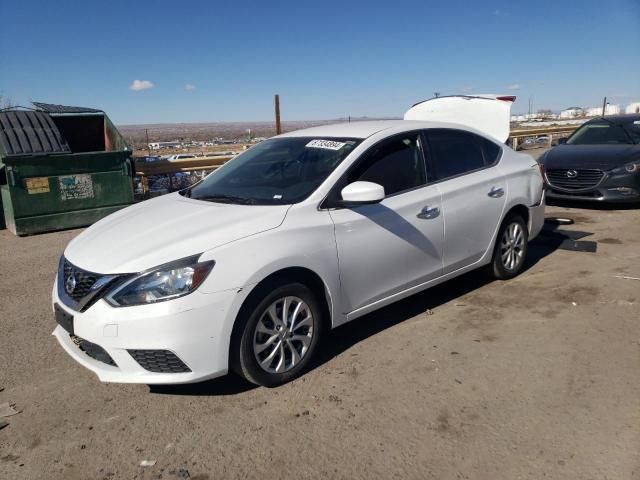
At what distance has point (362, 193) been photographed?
3.37 metres

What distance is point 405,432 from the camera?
2768 millimetres

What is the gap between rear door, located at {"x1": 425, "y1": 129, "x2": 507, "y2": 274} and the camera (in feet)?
14.1

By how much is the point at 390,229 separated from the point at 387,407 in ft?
4.27

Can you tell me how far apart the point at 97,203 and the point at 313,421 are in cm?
684

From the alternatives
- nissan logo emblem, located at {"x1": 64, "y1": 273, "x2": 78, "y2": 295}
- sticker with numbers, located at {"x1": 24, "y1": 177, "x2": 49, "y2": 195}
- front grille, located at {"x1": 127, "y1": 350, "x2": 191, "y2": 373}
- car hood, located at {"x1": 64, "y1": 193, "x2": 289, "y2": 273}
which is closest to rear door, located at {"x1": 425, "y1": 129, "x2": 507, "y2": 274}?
car hood, located at {"x1": 64, "y1": 193, "x2": 289, "y2": 273}

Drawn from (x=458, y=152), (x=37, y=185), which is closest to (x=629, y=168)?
(x=458, y=152)

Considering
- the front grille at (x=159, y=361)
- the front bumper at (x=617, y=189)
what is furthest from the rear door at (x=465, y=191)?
the front bumper at (x=617, y=189)

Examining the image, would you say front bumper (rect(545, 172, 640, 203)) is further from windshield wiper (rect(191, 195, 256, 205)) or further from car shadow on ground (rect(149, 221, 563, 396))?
windshield wiper (rect(191, 195, 256, 205))

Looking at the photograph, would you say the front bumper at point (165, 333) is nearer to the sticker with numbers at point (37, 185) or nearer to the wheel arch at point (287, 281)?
the wheel arch at point (287, 281)

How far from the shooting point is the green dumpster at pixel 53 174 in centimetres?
774

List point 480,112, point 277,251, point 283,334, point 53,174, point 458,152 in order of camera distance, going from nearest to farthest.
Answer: point 277,251
point 283,334
point 458,152
point 480,112
point 53,174

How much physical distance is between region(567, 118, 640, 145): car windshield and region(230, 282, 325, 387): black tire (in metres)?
8.00

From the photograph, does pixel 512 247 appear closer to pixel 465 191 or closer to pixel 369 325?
pixel 465 191

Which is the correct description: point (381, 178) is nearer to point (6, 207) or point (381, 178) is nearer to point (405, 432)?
point (405, 432)
